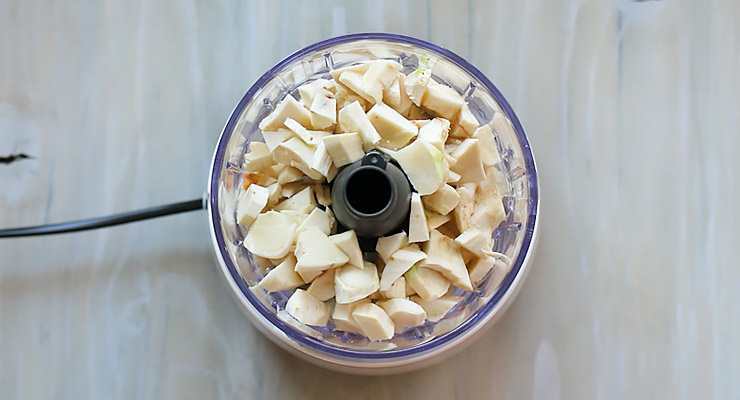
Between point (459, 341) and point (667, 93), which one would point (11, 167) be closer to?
point (459, 341)

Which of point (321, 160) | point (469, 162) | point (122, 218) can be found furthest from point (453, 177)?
point (122, 218)

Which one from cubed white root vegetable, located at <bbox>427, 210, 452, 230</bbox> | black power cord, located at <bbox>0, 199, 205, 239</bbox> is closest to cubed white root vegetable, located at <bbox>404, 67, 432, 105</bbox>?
cubed white root vegetable, located at <bbox>427, 210, 452, 230</bbox>

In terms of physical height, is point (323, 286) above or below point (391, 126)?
below

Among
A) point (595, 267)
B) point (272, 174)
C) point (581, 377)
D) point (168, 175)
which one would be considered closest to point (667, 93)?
point (595, 267)

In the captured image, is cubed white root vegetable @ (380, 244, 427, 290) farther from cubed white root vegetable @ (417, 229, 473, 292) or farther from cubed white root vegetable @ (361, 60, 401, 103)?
cubed white root vegetable @ (361, 60, 401, 103)

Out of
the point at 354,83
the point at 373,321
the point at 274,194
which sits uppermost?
the point at 354,83

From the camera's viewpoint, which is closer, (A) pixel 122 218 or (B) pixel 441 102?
(B) pixel 441 102

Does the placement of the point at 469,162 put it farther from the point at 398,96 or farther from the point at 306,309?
the point at 306,309

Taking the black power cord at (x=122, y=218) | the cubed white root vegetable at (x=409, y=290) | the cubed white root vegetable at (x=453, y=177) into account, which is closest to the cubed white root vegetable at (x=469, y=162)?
the cubed white root vegetable at (x=453, y=177)
